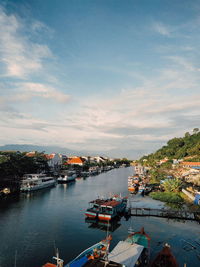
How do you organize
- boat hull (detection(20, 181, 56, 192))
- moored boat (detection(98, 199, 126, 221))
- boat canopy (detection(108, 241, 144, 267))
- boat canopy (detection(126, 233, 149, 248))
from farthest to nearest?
boat hull (detection(20, 181, 56, 192)) < moored boat (detection(98, 199, 126, 221)) < boat canopy (detection(126, 233, 149, 248)) < boat canopy (detection(108, 241, 144, 267))

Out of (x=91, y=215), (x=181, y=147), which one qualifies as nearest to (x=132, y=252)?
(x=91, y=215)

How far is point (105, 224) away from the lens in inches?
1459

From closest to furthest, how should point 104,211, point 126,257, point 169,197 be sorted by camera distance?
point 126,257
point 104,211
point 169,197

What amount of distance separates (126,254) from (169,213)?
22091 millimetres

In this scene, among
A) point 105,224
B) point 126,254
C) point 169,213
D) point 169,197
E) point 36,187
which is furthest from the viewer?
point 36,187

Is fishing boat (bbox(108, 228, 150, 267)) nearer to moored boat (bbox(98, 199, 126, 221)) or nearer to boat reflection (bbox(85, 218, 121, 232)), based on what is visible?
boat reflection (bbox(85, 218, 121, 232))

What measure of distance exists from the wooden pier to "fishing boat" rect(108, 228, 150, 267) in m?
16.4

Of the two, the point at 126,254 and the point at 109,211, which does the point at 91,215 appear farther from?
the point at 126,254

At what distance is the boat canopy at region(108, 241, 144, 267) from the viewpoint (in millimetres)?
18656

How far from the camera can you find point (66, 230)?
33312 millimetres

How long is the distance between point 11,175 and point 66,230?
44.2m

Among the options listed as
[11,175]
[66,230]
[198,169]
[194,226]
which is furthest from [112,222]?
[198,169]

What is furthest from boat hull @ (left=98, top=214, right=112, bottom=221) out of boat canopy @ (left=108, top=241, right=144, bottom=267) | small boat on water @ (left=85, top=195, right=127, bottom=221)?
boat canopy @ (left=108, top=241, right=144, bottom=267)

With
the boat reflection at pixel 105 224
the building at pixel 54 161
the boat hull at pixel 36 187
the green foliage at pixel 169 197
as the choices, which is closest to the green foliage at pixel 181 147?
the building at pixel 54 161
